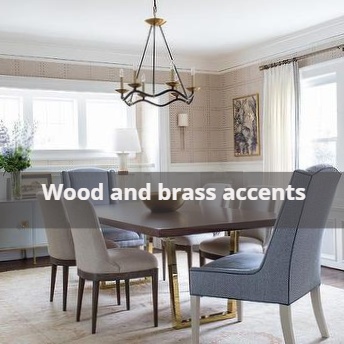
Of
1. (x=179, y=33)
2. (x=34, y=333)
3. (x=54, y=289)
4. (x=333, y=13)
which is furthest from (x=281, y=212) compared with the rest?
(x=179, y=33)

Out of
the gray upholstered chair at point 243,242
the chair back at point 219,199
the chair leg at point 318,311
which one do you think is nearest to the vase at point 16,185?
the chair back at point 219,199

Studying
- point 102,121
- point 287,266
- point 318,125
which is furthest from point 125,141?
point 287,266

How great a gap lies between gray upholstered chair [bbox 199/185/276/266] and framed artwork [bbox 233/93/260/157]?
7.14 feet

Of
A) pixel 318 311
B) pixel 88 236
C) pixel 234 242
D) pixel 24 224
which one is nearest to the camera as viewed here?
pixel 318 311

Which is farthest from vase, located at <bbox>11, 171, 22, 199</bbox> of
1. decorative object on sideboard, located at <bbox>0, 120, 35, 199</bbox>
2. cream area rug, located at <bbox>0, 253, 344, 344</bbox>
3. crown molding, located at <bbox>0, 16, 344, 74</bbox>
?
cream area rug, located at <bbox>0, 253, 344, 344</bbox>

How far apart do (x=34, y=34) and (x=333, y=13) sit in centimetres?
311

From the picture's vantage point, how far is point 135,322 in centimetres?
357

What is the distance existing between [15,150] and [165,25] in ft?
7.12

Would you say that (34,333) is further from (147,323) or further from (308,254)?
(308,254)

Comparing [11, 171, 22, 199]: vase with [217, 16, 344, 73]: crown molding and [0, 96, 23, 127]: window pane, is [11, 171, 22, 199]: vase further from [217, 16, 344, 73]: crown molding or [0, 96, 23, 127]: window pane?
[217, 16, 344, 73]: crown molding

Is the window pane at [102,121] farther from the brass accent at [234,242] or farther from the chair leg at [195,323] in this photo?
the chair leg at [195,323]

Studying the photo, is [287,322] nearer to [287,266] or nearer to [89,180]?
[287,266]

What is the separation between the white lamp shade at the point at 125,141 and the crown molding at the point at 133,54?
90 cm

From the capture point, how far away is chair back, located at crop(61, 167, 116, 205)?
513cm
